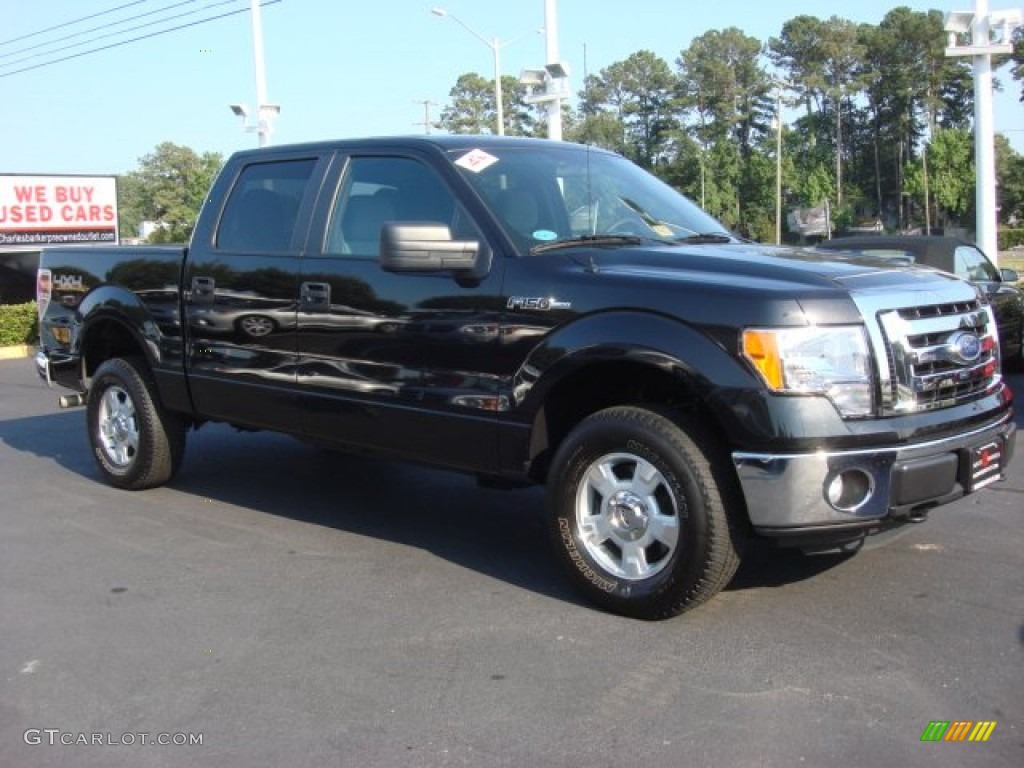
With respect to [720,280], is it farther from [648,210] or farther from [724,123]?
[724,123]

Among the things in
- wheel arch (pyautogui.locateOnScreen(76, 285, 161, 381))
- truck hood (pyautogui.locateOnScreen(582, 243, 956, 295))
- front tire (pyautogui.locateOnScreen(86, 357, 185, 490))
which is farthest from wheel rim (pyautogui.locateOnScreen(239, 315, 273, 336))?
truck hood (pyautogui.locateOnScreen(582, 243, 956, 295))

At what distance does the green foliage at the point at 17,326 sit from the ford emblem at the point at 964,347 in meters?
17.6

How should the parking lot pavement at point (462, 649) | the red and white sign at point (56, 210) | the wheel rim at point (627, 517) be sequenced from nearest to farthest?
the parking lot pavement at point (462, 649) → the wheel rim at point (627, 517) → the red and white sign at point (56, 210)

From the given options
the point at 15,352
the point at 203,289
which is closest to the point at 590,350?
the point at 203,289

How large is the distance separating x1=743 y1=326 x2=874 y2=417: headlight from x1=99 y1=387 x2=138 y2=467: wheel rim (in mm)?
4304

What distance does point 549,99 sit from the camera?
58.4 feet

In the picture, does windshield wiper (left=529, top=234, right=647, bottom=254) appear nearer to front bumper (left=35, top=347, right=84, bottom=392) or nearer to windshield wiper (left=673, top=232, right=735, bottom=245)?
windshield wiper (left=673, top=232, right=735, bottom=245)

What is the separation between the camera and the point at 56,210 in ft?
88.0

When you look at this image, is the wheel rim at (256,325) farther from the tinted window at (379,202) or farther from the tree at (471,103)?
the tree at (471,103)

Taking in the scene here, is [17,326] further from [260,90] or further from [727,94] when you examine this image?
[727,94]

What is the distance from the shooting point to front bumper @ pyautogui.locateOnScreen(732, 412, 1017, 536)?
3.71 meters

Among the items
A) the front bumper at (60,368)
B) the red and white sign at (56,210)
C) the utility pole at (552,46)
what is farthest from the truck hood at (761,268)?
the red and white sign at (56,210)

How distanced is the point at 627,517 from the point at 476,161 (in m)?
1.87

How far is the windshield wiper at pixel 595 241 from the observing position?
451 centimetres
